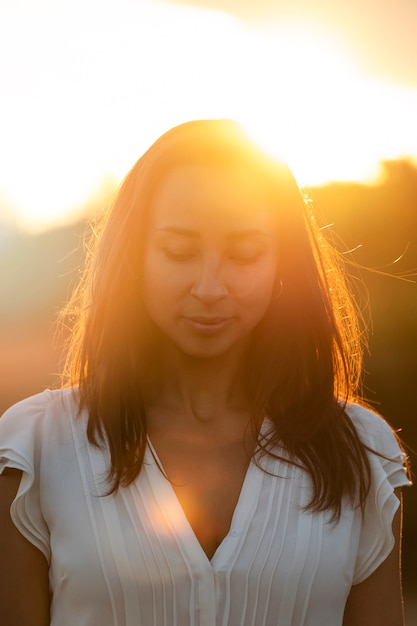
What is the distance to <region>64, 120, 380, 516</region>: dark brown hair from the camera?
11.1 ft

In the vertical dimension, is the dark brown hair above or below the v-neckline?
above

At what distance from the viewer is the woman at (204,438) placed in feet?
10.4

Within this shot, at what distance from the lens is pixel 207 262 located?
3.19 meters

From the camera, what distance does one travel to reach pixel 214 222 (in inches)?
127

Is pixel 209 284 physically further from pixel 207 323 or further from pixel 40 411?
pixel 40 411

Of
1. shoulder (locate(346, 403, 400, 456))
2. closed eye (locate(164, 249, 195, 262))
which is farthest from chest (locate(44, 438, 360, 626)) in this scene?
closed eye (locate(164, 249, 195, 262))

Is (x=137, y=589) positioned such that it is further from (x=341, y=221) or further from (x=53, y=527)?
(x=341, y=221)

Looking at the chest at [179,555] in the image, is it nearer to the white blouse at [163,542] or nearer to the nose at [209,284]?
the white blouse at [163,542]

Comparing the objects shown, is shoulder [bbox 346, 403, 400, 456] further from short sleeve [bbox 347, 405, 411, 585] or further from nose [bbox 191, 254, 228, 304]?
nose [bbox 191, 254, 228, 304]

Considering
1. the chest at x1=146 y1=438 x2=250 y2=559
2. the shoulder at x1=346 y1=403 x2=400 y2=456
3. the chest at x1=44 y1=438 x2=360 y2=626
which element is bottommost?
the chest at x1=44 y1=438 x2=360 y2=626

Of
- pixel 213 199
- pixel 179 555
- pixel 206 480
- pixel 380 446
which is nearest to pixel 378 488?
pixel 380 446

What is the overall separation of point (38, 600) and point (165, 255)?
0.93 metres

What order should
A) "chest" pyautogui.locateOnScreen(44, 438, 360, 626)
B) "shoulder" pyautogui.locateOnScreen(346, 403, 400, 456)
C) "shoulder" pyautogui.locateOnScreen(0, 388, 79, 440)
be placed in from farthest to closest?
"shoulder" pyautogui.locateOnScreen(346, 403, 400, 456)
"shoulder" pyautogui.locateOnScreen(0, 388, 79, 440)
"chest" pyautogui.locateOnScreen(44, 438, 360, 626)

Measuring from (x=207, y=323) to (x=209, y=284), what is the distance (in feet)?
0.36
